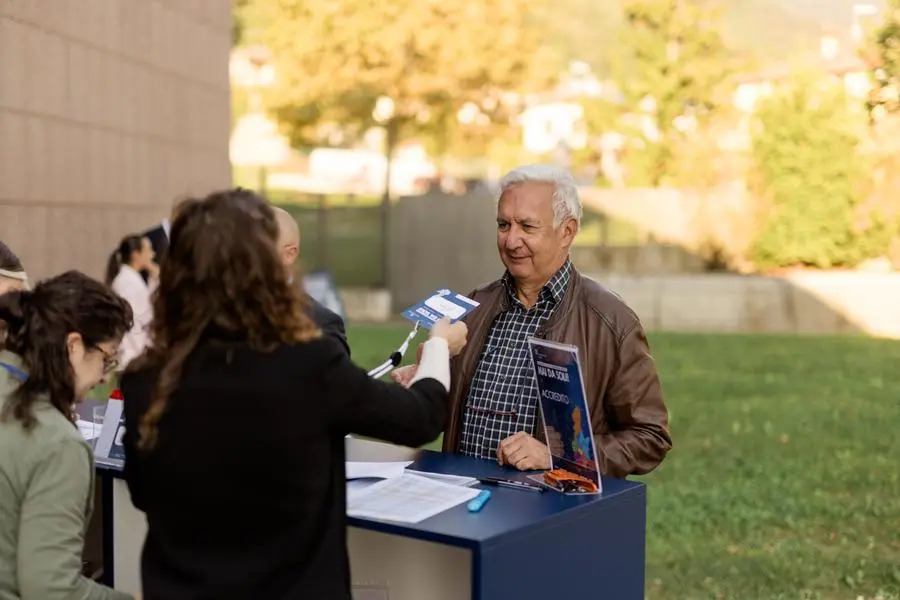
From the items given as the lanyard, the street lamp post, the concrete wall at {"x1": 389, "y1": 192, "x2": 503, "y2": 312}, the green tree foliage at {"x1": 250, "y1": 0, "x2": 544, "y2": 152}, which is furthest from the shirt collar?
the green tree foliage at {"x1": 250, "y1": 0, "x2": 544, "y2": 152}

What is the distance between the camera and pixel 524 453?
3730mm

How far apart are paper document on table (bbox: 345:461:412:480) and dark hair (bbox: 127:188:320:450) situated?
1111mm

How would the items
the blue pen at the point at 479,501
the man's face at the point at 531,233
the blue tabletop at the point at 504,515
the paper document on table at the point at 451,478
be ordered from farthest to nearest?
the man's face at the point at 531,233, the paper document on table at the point at 451,478, the blue pen at the point at 479,501, the blue tabletop at the point at 504,515

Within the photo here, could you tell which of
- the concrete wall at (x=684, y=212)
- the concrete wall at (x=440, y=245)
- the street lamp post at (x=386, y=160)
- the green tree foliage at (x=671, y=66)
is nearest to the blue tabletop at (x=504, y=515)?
the concrete wall at (x=684, y=212)

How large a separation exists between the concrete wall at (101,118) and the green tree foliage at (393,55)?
10.7 meters

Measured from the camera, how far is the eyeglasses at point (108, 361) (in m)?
3.23

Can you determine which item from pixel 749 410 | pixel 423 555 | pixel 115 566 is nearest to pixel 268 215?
pixel 423 555

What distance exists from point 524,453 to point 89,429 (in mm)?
1710

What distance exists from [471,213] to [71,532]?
2059cm

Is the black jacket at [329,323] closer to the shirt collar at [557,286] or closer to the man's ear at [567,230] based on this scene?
the shirt collar at [557,286]

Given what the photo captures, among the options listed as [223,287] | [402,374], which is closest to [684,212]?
[402,374]

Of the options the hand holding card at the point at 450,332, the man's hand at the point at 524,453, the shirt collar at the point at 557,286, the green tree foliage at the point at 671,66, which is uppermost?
the green tree foliage at the point at 671,66

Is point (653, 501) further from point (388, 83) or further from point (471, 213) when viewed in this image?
point (388, 83)

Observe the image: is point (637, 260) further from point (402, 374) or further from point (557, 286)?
point (402, 374)
